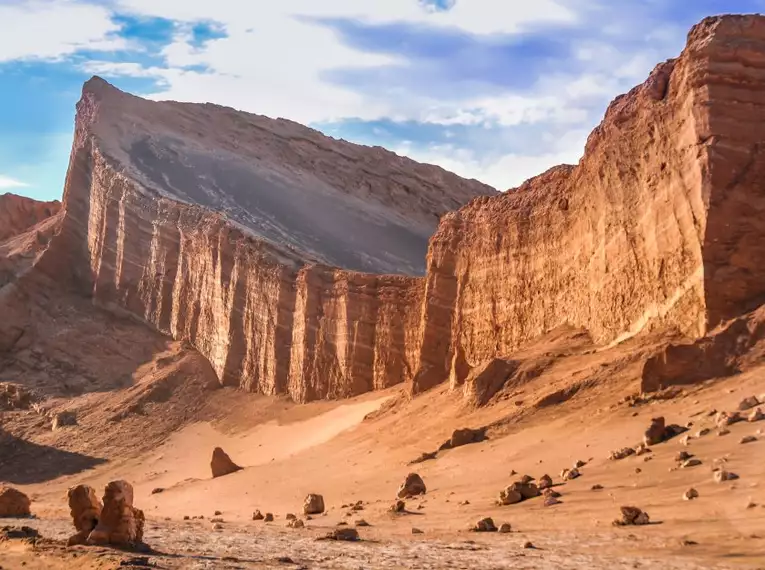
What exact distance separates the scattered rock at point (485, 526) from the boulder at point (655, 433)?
3.22 metres

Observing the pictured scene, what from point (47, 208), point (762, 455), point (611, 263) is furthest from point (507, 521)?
point (47, 208)

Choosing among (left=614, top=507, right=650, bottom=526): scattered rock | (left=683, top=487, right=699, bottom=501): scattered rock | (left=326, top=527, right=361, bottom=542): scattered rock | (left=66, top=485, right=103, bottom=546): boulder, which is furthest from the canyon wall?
(left=66, top=485, right=103, bottom=546): boulder

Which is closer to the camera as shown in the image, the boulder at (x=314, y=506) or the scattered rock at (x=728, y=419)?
the scattered rock at (x=728, y=419)

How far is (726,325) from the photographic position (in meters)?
17.2

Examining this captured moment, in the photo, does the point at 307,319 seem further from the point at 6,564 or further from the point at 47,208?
the point at 47,208

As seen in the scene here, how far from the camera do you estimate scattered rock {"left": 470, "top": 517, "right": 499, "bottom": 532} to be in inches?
516

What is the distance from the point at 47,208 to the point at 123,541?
160 feet

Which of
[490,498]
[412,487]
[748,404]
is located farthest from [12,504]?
[748,404]

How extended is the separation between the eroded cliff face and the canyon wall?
40mm

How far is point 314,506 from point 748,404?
25.0 ft

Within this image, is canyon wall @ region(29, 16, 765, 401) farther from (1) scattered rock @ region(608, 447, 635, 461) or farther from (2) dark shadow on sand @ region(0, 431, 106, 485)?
(2) dark shadow on sand @ region(0, 431, 106, 485)

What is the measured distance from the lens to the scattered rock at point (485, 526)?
1311 centimetres

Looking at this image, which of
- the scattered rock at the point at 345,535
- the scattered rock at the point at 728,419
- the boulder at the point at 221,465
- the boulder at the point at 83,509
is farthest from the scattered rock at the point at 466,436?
the boulder at the point at 221,465

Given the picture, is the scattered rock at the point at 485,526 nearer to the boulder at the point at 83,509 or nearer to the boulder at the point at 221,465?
the boulder at the point at 83,509
